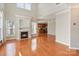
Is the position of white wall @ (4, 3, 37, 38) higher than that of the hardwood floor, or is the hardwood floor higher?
white wall @ (4, 3, 37, 38)

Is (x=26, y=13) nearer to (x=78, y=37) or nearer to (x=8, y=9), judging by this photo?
(x=8, y=9)

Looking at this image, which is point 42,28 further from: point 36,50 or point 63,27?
point 36,50

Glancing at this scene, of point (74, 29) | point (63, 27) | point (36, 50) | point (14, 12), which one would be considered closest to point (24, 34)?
point (14, 12)

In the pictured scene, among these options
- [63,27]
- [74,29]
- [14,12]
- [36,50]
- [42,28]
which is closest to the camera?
[74,29]

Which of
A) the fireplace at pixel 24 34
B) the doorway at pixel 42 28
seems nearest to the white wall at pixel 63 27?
the fireplace at pixel 24 34

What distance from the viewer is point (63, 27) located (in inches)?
283

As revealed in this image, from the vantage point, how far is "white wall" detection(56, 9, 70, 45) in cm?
664

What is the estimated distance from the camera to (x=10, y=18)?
9.40 meters

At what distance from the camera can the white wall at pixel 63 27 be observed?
664 centimetres

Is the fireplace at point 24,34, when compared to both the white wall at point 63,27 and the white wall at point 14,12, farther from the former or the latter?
the white wall at point 63,27

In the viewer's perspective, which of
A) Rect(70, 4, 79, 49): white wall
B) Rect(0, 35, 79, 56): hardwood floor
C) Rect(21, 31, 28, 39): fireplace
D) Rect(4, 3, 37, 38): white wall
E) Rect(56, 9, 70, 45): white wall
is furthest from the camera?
Rect(21, 31, 28, 39): fireplace

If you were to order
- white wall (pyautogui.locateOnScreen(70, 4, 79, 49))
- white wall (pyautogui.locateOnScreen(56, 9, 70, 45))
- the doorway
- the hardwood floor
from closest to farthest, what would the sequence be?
the hardwood floor < white wall (pyautogui.locateOnScreen(70, 4, 79, 49)) < white wall (pyautogui.locateOnScreen(56, 9, 70, 45)) < the doorway

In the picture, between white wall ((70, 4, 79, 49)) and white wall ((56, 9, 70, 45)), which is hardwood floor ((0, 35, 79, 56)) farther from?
white wall ((56, 9, 70, 45))

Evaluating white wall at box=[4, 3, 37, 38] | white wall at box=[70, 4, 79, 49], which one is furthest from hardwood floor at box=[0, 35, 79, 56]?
white wall at box=[4, 3, 37, 38]
